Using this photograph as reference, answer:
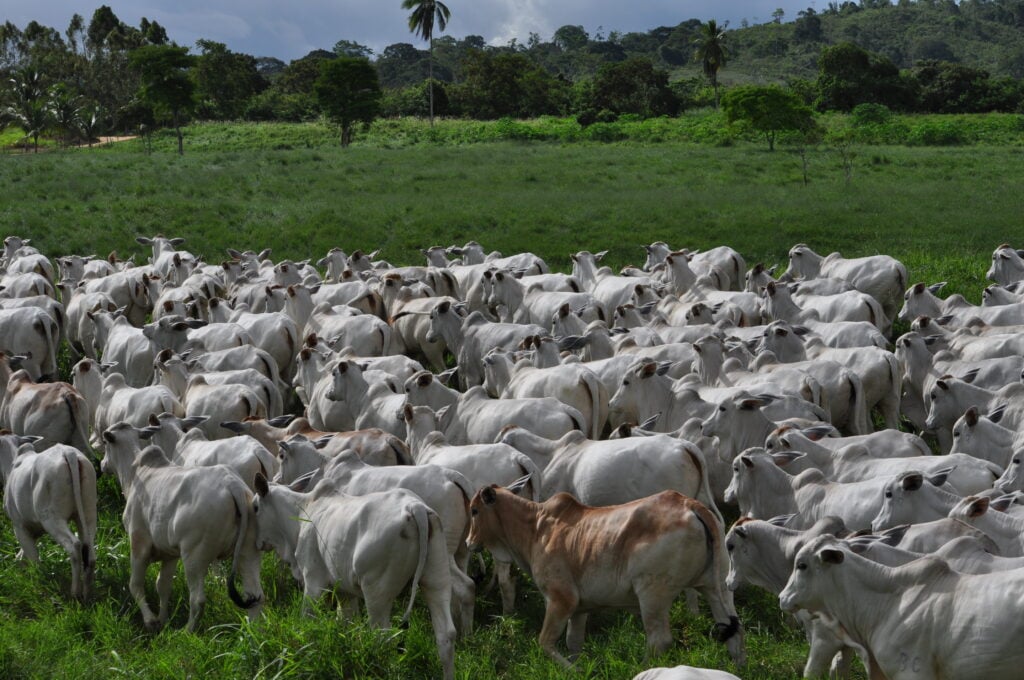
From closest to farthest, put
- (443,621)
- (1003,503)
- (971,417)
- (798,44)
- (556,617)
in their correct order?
(1003,503)
(443,621)
(556,617)
(971,417)
(798,44)

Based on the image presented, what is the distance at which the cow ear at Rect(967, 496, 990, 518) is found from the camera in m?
6.50

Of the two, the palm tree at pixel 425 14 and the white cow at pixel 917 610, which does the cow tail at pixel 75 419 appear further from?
the palm tree at pixel 425 14

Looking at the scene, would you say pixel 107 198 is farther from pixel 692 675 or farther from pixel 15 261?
pixel 692 675

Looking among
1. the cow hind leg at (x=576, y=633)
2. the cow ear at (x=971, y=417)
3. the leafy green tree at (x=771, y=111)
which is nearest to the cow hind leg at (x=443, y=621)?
the cow hind leg at (x=576, y=633)

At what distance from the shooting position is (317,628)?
6.73 m

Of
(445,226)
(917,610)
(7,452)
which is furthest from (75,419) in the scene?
(445,226)

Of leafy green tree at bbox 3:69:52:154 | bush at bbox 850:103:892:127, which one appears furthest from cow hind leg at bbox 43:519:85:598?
leafy green tree at bbox 3:69:52:154

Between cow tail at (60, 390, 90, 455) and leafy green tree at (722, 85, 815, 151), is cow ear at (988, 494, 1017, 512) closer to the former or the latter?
cow tail at (60, 390, 90, 455)

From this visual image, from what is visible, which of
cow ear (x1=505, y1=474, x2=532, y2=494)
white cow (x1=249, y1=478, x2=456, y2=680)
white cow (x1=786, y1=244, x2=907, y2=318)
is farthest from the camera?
white cow (x1=786, y1=244, x2=907, y2=318)

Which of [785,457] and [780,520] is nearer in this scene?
[780,520]

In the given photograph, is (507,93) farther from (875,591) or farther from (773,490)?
(875,591)

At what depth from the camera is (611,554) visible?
701 cm

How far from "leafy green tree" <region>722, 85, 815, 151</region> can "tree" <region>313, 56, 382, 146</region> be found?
1946cm

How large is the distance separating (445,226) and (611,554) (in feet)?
58.1
